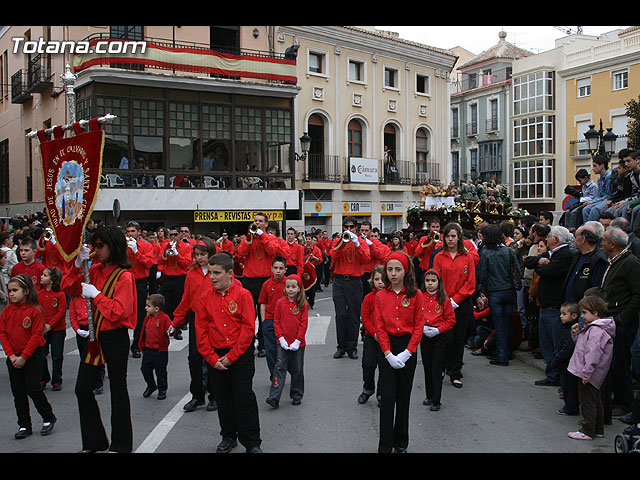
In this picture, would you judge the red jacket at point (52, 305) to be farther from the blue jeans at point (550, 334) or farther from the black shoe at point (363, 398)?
the blue jeans at point (550, 334)

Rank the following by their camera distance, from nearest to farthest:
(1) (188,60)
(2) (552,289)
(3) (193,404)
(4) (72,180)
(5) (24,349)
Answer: (4) (72,180) → (5) (24,349) → (3) (193,404) → (2) (552,289) → (1) (188,60)

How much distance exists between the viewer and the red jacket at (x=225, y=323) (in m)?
5.32

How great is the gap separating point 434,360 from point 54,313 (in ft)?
14.9

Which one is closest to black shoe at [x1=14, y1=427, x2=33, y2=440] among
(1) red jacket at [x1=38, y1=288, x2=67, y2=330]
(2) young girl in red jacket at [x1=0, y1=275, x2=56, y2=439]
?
(2) young girl in red jacket at [x1=0, y1=275, x2=56, y2=439]

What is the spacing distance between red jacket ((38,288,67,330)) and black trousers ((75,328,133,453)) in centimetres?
268

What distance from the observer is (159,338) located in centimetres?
723

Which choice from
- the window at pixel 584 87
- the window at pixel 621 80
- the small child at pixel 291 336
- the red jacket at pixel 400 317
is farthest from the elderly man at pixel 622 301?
the window at pixel 584 87

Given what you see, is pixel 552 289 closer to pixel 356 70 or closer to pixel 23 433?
pixel 23 433

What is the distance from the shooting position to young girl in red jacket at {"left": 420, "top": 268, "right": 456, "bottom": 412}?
677 centimetres

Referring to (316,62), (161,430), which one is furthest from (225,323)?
(316,62)

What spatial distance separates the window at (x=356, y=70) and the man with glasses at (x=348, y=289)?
2099 centimetres

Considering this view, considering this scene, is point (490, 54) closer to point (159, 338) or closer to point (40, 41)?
point (40, 41)

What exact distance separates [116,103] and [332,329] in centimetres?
1297

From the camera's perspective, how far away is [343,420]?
6.31 metres
